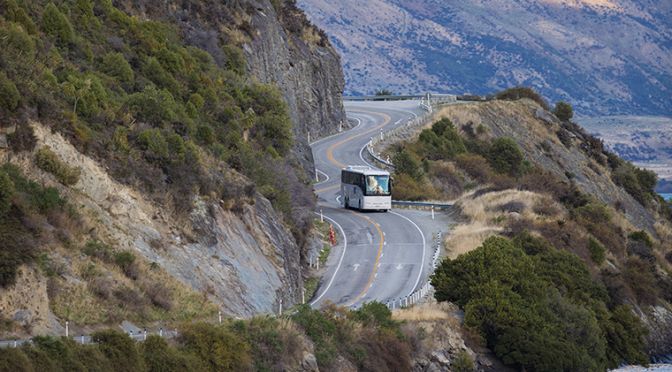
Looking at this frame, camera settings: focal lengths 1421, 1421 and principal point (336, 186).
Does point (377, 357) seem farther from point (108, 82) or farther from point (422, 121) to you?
point (422, 121)

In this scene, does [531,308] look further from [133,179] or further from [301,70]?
[301,70]

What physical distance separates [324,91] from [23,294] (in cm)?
6611

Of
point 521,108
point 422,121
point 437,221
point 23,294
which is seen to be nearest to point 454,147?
point 422,121

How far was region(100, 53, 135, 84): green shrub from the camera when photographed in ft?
164

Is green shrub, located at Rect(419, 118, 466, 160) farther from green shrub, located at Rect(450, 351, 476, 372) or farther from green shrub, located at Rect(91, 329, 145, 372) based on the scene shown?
green shrub, located at Rect(91, 329, 145, 372)

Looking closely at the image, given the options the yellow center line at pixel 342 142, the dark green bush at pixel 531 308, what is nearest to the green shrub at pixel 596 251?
the dark green bush at pixel 531 308

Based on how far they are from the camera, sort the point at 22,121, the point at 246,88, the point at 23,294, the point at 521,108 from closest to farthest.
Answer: the point at 23,294 < the point at 22,121 < the point at 246,88 < the point at 521,108

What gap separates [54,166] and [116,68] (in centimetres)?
1460

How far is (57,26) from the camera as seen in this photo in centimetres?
4822

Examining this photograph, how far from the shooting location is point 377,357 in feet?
128

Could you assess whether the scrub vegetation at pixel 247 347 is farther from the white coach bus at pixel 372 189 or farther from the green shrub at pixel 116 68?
the white coach bus at pixel 372 189

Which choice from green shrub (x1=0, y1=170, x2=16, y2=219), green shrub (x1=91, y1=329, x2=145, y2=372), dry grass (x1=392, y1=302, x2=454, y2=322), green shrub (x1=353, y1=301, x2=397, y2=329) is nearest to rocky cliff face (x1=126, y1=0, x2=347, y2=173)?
dry grass (x1=392, y1=302, x2=454, y2=322)

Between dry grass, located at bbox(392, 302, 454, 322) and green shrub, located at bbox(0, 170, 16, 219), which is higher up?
green shrub, located at bbox(0, 170, 16, 219)

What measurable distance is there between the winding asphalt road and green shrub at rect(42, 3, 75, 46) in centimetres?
1222
